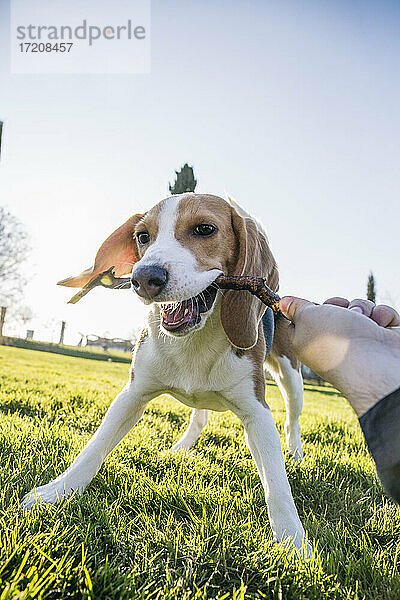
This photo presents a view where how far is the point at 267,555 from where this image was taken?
244 centimetres

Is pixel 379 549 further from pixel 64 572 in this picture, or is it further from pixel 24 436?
pixel 24 436

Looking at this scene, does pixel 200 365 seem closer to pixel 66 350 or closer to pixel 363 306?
pixel 363 306

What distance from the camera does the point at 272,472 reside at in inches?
119

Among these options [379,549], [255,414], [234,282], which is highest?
[234,282]

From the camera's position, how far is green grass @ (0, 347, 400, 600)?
210 cm

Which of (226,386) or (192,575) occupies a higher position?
(226,386)

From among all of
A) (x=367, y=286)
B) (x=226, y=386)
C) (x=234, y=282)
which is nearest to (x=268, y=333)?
(x=226, y=386)

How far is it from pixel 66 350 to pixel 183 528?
29.7m

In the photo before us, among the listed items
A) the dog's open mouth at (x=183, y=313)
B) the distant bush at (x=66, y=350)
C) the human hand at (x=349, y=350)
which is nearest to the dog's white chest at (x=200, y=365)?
the dog's open mouth at (x=183, y=313)


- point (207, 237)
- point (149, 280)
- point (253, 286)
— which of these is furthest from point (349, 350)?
point (207, 237)

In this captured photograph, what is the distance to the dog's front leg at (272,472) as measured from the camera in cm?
280

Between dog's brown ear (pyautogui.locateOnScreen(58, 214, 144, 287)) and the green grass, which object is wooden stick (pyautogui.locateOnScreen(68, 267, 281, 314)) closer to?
dog's brown ear (pyautogui.locateOnScreen(58, 214, 144, 287))

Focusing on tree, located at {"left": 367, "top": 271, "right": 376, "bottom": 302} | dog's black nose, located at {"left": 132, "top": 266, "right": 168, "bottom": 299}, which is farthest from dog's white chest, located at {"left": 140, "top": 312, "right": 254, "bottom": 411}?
tree, located at {"left": 367, "top": 271, "right": 376, "bottom": 302}

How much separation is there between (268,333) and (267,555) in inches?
77.3
